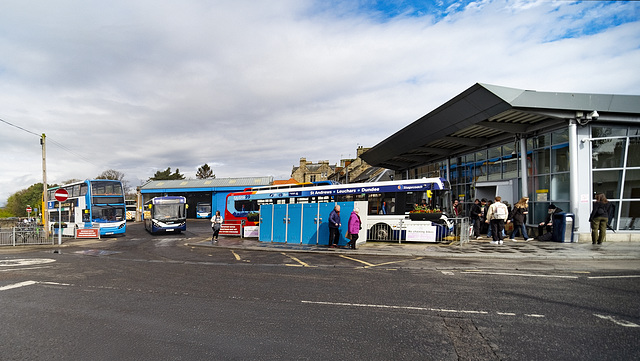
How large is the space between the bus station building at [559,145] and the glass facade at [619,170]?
0.03 m

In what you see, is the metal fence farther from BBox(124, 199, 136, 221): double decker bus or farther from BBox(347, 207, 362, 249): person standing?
BBox(124, 199, 136, 221): double decker bus

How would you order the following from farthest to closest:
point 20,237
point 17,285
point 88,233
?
1. point 88,233
2. point 20,237
3. point 17,285

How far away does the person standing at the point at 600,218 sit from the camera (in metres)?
12.8

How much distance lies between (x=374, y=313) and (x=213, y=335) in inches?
92.2

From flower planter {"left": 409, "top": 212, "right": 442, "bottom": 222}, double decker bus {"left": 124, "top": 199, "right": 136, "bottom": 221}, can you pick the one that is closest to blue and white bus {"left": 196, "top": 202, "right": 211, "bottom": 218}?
double decker bus {"left": 124, "top": 199, "right": 136, "bottom": 221}

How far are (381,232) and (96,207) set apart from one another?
19.6 m

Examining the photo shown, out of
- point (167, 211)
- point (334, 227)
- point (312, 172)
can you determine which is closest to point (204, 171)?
point (312, 172)

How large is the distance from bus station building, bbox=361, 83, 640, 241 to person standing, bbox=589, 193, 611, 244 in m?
0.85

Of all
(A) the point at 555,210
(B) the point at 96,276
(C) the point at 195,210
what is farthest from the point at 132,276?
(C) the point at 195,210

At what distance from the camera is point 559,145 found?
51.1ft

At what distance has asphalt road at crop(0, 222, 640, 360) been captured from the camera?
4.08 meters

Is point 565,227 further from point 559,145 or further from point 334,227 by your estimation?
point 334,227

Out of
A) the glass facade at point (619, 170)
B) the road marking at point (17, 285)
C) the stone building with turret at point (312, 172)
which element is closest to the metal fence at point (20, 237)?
the road marking at point (17, 285)

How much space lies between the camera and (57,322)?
535 centimetres
